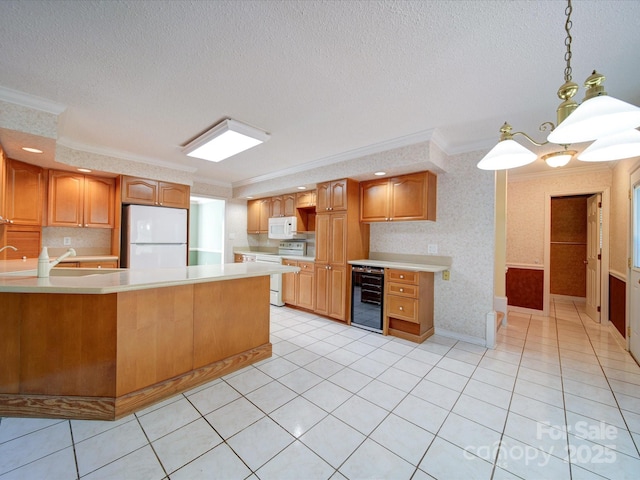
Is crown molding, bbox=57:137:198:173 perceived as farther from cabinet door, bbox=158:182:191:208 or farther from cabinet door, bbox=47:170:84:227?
cabinet door, bbox=47:170:84:227

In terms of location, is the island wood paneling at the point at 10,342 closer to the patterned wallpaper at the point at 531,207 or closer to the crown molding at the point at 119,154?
the crown molding at the point at 119,154

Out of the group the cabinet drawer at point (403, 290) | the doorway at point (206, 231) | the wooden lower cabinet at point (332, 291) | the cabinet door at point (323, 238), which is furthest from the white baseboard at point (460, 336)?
the doorway at point (206, 231)

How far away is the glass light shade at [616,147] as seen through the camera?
111 cm

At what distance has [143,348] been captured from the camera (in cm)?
197

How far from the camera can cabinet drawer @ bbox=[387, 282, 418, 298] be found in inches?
128

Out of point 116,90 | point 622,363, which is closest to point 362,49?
point 116,90

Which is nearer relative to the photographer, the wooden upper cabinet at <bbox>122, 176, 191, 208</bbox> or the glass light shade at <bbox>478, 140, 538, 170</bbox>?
the glass light shade at <bbox>478, 140, 538, 170</bbox>

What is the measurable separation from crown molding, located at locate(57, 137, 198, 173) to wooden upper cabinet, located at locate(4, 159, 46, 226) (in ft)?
1.82

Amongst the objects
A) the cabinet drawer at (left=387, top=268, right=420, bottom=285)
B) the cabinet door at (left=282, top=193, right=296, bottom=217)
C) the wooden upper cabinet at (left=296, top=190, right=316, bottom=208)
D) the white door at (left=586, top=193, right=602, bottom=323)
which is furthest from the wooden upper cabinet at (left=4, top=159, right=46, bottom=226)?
the white door at (left=586, top=193, right=602, bottom=323)

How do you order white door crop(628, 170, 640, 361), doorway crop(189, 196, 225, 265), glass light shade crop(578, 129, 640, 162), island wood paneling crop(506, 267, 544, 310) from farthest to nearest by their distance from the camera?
doorway crop(189, 196, 225, 265), island wood paneling crop(506, 267, 544, 310), white door crop(628, 170, 640, 361), glass light shade crop(578, 129, 640, 162)

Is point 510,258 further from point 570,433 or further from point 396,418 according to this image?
point 396,418

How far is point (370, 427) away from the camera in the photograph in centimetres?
177

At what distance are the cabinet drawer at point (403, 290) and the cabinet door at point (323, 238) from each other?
109cm

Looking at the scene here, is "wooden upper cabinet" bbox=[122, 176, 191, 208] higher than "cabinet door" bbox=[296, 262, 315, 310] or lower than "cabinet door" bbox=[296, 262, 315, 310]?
higher
